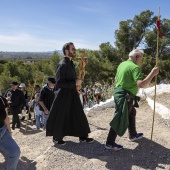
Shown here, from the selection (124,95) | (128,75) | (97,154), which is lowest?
(97,154)

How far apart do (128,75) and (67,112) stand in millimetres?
1281

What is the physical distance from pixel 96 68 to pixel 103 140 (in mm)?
23932

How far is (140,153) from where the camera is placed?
422 cm

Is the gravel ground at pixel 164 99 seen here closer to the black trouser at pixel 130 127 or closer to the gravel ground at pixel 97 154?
the gravel ground at pixel 97 154

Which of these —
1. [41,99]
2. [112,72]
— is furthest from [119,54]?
[41,99]

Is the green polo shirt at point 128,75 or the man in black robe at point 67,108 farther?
the man in black robe at point 67,108

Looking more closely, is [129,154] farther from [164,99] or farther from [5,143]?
[164,99]

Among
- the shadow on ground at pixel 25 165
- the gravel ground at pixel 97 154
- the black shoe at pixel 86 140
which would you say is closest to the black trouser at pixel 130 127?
the gravel ground at pixel 97 154

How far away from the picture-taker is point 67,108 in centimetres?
445

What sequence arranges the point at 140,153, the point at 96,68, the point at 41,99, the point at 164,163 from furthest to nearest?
the point at 96,68 → the point at 41,99 → the point at 140,153 → the point at 164,163

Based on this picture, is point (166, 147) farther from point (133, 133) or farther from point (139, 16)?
point (139, 16)

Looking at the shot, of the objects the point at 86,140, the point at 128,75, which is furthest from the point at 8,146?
→ the point at 128,75

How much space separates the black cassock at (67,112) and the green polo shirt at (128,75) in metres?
0.81

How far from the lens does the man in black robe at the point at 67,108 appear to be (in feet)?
14.0
